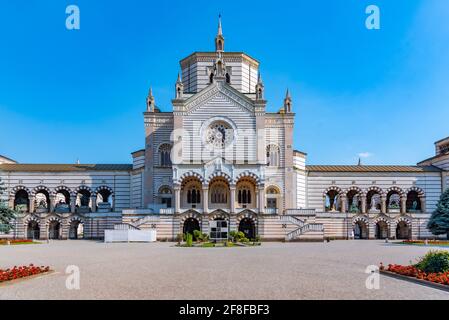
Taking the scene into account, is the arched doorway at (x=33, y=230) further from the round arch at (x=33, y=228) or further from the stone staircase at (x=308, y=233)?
the stone staircase at (x=308, y=233)

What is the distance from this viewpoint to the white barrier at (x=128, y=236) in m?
47.2

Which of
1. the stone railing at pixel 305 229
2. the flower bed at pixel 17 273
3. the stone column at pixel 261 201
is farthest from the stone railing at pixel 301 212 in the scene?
the flower bed at pixel 17 273

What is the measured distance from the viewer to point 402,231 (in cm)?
5962

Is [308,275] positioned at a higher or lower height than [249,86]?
lower

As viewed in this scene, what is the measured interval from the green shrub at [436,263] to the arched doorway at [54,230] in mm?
49907

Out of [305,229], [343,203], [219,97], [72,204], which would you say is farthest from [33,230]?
[343,203]

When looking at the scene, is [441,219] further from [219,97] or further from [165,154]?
[165,154]

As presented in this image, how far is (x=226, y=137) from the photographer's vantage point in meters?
54.2

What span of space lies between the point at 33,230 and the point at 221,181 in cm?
2580

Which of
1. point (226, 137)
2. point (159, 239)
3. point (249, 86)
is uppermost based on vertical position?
point (249, 86)

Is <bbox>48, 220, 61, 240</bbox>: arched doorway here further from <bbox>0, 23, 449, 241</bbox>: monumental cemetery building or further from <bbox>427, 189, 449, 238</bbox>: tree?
<bbox>427, 189, 449, 238</bbox>: tree

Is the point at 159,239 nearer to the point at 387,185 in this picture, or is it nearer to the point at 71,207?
the point at 71,207
